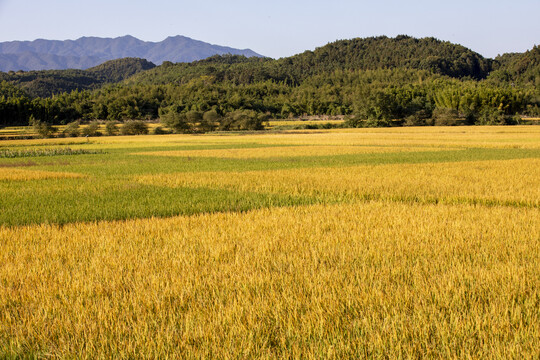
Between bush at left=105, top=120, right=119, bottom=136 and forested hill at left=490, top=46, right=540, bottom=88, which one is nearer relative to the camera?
bush at left=105, top=120, right=119, bottom=136

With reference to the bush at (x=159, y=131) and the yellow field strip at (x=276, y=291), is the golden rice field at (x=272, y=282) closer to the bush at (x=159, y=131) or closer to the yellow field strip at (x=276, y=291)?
the yellow field strip at (x=276, y=291)

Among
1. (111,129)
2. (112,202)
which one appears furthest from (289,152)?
(111,129)

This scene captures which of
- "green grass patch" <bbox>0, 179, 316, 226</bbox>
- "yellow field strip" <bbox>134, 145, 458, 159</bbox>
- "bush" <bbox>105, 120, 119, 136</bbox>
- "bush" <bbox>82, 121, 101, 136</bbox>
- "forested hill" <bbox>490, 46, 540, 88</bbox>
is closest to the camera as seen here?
"green grass patch" <bbox>0, 179, 316, 226</bbox>

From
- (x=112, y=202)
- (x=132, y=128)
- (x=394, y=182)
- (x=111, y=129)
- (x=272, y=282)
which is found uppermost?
(x=132, y=128)

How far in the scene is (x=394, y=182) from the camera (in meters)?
15.4

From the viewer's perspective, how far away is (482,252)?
641cm

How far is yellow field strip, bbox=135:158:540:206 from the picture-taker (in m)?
12.9

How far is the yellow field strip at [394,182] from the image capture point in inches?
507

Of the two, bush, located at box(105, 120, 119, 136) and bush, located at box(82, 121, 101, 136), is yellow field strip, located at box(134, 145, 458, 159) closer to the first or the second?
bush, located at box(82, 121, 101, 136)

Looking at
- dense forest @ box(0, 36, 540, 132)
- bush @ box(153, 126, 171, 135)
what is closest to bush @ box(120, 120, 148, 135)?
bush @ box(153, 126, 171, 135)

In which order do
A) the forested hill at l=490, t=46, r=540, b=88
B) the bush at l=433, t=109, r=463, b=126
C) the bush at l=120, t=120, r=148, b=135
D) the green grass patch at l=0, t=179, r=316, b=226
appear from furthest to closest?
1. the forested hill at l=490, t=46, r=540, b=88
2. the bush at l=120, t=120, r=148, b=135
3. the bush at l=433, t=109, r=463, b=126
4. the green grass patch at l=0, t=179, r=316, b=226

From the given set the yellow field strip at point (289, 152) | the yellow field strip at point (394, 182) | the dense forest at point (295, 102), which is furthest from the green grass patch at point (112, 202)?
the dense forest at point (295, 102)

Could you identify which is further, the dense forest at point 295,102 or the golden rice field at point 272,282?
the dense forest at point 295,102

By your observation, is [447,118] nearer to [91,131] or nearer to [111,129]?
[111,129]
